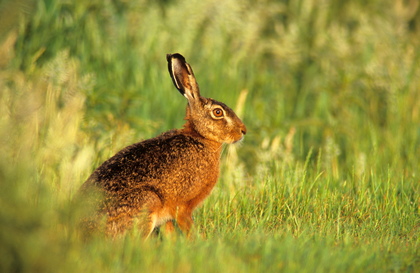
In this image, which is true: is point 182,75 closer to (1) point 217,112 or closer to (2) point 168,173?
(1) point 217,112

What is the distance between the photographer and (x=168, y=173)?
546 centimetres

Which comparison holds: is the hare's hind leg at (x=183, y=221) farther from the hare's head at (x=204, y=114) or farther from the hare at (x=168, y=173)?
the hare's head at (x=204, y=114)

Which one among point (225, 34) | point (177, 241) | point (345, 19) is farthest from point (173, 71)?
point (345, 19)

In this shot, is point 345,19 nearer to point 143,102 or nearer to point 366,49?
point 366,49

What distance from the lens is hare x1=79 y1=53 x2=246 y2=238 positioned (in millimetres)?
4992

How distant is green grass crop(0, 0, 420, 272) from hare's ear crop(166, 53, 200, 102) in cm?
99

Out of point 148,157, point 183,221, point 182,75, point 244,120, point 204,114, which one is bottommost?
point 183,221

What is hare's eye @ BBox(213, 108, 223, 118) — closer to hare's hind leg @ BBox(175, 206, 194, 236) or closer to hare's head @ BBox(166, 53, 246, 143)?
hare's head @ BBox(166, 53, 246, 143)

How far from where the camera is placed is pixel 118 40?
31.8 feet

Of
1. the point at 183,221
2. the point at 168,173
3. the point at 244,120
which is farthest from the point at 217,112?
the point at 244,120

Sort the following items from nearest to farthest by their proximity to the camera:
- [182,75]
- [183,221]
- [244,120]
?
[183,221] → [182,75] → [244,120]

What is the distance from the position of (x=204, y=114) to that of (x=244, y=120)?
304cm

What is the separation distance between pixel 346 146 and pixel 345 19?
3159 mm

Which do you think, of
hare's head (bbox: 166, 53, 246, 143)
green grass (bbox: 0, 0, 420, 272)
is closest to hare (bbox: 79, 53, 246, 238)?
hare's head (bbox: 166, 53, 246, 143)
